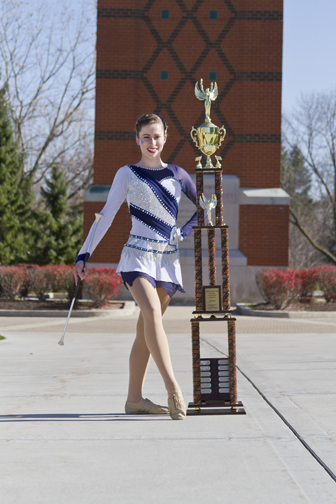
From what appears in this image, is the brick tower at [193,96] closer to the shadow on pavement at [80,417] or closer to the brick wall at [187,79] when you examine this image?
the brick wall at [187,79]

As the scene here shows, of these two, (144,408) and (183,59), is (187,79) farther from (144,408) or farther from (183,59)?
(144,408)

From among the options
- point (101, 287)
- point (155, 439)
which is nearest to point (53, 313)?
point (101, 287)

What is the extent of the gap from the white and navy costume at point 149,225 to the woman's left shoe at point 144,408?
850 millimetres

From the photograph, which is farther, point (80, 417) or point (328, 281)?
point (328, 281)

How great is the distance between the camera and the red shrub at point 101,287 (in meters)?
16.5

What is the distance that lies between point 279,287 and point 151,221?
12.7 m

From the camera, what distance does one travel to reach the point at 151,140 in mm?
4965

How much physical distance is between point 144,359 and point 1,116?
24.7 metres

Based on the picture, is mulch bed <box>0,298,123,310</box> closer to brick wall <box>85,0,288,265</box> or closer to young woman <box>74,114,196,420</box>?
brick wall <box>85,0,288,265</box>

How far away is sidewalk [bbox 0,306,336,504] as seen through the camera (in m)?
3.17

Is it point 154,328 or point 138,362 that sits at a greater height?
point 154,328

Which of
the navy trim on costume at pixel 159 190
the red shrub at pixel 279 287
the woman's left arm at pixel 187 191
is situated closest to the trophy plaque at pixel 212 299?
the woman's left arm at pixel 187 191

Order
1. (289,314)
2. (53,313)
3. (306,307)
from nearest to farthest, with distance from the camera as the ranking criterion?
1. (53,313)
2. (289,314)
3. (306,307)

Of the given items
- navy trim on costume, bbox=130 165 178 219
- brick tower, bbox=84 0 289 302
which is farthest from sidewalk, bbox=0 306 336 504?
brick tower, bbox=84 0 289 302
